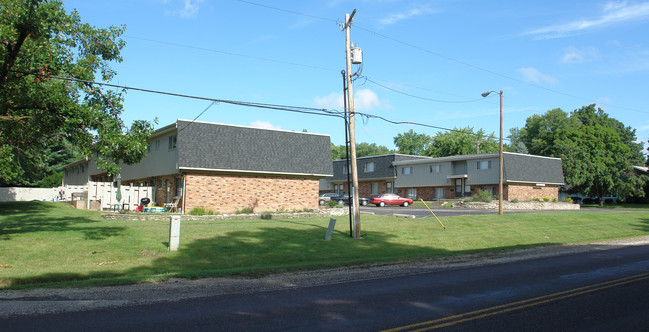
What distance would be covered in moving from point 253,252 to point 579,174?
5169 cm

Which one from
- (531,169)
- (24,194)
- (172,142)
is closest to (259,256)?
(172,142)

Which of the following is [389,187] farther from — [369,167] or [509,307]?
[509,307]

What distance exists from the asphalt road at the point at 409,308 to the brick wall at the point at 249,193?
19469 millimetres

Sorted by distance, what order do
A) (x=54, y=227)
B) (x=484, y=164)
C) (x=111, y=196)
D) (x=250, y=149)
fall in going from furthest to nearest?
(x=484, y=164)
(x=111, y=196)
(x=250, y=149)
(x=54, y=227)

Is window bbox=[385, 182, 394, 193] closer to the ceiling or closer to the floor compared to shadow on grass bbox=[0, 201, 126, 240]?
closer to the ceiling

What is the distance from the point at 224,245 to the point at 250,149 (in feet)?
49.8

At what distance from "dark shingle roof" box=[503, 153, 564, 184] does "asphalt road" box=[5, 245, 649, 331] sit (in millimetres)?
38502

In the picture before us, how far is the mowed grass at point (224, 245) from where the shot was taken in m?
11.8

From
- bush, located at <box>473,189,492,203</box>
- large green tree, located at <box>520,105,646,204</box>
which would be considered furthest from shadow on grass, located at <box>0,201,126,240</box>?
large green tree, located at <box>520,105,646,204</box>

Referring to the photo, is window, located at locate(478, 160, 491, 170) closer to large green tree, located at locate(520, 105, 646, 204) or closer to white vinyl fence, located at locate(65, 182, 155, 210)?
large green tree, located at locate(520, 105, 646, 204)

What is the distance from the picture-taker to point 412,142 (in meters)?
103

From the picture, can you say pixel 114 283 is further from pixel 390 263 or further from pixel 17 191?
pixel 17 191

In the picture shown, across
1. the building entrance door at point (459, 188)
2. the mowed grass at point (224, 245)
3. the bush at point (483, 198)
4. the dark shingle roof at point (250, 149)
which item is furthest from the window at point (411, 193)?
the mowed grass at point (224, 245)

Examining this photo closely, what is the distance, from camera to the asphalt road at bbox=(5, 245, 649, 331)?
6.59 metres
